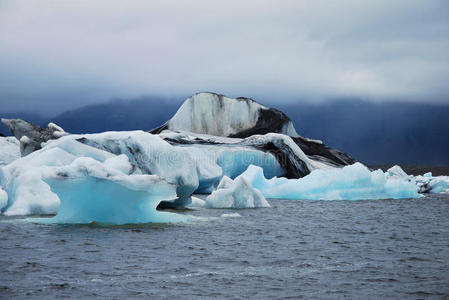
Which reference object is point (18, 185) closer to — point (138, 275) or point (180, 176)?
point (180, 176)

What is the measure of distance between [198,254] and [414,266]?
385 cm

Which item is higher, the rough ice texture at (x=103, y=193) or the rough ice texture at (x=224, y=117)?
the rough ice texture at (x=224, y=117)

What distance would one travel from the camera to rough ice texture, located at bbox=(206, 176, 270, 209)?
20.2m

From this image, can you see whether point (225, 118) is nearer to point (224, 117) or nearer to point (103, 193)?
point (224, 117)

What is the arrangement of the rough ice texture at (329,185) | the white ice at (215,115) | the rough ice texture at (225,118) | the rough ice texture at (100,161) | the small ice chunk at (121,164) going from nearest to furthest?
the small ice chunk at (121,164)
the rough ice texture at (100,161)
the rough ice texture at (329,185)
the rough ice texture at (225,118)
the white ice at (215,115)

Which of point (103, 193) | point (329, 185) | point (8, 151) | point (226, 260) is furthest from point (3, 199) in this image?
point (8, 151)

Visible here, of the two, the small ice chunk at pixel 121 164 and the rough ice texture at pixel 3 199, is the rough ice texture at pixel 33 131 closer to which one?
the rough ice texture at pixel 3 199

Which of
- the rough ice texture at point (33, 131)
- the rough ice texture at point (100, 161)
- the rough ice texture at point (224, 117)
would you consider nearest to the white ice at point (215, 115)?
the rough ice texture at point (224, 117)

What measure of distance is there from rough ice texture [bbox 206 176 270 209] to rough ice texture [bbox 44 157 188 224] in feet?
16.6

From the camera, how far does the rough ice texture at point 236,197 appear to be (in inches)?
797

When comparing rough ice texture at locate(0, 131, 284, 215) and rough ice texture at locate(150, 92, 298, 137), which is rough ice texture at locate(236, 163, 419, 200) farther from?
rough ice texture at locate(150, 92, 298, 137)

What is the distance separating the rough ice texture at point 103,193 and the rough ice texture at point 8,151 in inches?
755

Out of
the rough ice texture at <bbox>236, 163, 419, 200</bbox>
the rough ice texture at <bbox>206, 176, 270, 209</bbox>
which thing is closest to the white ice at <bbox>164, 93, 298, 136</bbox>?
the rough ice texture at <bbox>236, 163, 419, 200</bbox>

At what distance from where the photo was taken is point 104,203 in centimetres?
1452
